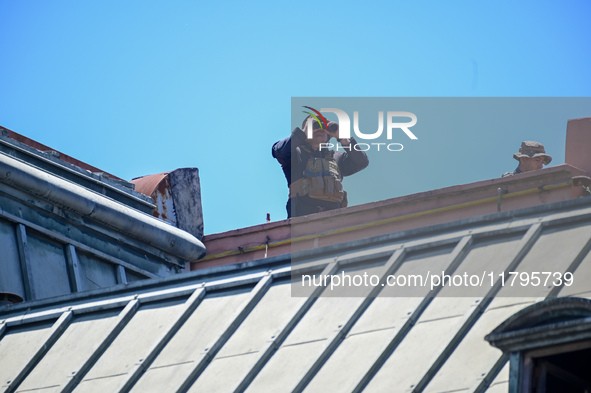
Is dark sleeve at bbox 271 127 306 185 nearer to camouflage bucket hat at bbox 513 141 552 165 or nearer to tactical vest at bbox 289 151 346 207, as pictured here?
tactical vest at bbox 289 151 346 207

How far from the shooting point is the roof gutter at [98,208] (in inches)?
487

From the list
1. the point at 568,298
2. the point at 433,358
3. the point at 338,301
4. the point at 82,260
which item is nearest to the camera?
→ the point at 568,298

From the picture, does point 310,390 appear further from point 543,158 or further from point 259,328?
point 543,158

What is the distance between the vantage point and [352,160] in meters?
16.2

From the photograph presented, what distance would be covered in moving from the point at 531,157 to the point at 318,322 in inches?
251

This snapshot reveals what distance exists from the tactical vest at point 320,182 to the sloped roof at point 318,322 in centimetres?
564

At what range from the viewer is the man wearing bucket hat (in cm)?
1426

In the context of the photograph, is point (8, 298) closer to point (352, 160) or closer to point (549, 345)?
point (352, 160)

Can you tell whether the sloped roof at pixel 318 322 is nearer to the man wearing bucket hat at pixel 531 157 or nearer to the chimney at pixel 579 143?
the chimney at pixel 579 143

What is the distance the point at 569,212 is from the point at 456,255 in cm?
84

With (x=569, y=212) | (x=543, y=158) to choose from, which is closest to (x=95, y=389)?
(x=569, y=212)

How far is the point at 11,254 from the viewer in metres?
11.9

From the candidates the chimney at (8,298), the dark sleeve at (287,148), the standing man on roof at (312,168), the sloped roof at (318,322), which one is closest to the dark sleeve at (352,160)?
the standing man on roof at (312,168)

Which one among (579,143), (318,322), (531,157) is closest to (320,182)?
(531,157)
